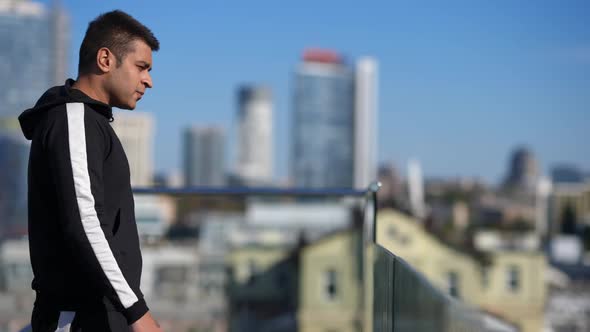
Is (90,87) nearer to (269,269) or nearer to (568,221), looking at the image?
(269,269)

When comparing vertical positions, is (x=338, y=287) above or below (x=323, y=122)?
above

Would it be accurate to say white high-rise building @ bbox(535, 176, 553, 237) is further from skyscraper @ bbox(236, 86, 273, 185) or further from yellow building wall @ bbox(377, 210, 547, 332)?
yellow building wall @ bbox(377, 210, 547, 332)

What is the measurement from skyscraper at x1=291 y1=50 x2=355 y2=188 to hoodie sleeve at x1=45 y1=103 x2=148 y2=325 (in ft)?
483

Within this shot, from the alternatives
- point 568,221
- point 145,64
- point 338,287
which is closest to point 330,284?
point 338,287

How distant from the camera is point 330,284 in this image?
5.25m

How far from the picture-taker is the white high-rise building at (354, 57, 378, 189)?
145 metres

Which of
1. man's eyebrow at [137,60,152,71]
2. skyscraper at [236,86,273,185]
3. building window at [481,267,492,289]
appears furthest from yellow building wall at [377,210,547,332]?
skyscraper at [236,86,273,185]

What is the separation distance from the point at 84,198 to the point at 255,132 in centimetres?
18952

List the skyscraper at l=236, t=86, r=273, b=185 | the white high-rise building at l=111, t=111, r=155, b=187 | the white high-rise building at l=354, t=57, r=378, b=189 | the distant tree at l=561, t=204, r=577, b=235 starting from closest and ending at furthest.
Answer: the distant tree at l=561, t=204, r=577, b=235
the white high-rise building at l=111, t=111, r=155, b=187
the white high-rise building at l=354, t=57, r=378, b=189
the skyscraper at l=236, t=86, r=273, b=185

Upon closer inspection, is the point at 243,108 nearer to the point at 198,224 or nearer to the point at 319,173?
the point at 319,173

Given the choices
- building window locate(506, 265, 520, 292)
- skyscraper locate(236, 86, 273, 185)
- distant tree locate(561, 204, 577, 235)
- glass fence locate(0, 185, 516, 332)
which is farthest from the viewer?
skyscraper locate(236, 86, 273, 185)

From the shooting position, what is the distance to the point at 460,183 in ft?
514

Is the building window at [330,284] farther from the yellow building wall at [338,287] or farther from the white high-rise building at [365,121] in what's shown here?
the white high-rise building at [365,121]

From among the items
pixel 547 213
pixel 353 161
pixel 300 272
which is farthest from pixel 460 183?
pixel 300 272
